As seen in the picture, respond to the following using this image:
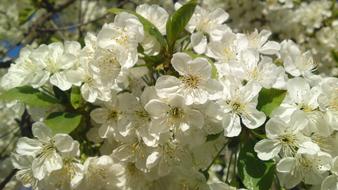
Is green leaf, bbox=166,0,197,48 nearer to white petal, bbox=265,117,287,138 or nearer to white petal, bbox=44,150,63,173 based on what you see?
white petal, bbox=265,117,287,138

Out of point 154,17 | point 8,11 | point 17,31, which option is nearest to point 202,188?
point 154,17

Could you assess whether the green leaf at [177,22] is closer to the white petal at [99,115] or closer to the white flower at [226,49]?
the white flower at [226,49]

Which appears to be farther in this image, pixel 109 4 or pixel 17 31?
pixel 109 4

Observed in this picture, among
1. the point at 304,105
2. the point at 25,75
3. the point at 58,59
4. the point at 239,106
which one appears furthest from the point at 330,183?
the point at 25,75

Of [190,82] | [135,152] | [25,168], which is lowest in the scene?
[25,168]

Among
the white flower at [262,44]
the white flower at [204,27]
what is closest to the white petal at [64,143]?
the white flower at [204,27]

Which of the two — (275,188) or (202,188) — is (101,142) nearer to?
(202,188)

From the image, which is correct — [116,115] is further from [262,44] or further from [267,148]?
[262,44]
